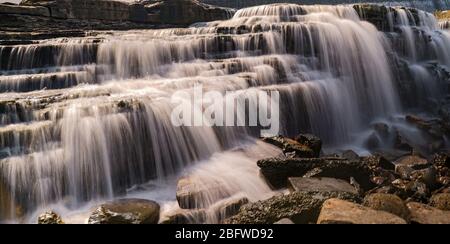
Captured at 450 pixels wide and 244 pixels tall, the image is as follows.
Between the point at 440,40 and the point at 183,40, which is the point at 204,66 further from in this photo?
the point at 440,40

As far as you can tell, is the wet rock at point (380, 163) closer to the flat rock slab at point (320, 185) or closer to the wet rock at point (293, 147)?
the wet rock at point (293, 147)

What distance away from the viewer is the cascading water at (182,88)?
797 centimetres

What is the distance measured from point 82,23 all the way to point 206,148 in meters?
14.0

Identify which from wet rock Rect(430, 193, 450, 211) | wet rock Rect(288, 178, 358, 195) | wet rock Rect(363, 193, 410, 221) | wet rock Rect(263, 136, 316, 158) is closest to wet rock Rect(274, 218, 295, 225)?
wet rock Rect(363, 193, 410, 221)

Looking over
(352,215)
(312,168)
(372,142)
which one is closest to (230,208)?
(312,168)

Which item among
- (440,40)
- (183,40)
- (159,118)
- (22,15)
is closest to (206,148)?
(159,118)

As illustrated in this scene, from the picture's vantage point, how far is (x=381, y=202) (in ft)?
19.3

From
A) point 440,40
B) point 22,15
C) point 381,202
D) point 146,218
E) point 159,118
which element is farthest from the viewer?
point 440,40

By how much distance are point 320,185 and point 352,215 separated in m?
2.08

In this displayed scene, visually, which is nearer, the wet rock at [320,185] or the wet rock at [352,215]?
the wet rock at [352,215]

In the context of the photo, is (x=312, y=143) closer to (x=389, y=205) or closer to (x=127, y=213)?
(x=389, y=205)

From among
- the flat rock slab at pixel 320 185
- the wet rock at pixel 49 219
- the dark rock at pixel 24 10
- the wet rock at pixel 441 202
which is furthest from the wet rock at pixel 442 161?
the dark rock at pixel 24 10

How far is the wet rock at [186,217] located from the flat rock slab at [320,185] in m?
1.83

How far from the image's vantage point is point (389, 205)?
5801 mm
